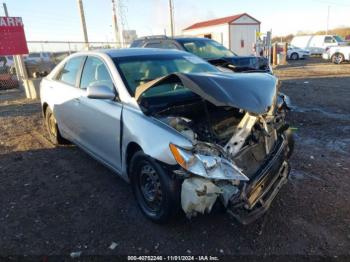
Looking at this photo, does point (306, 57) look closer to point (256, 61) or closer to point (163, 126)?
point (256, 61)

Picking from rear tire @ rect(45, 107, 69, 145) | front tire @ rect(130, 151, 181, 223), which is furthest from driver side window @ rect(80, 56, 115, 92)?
rear tire @ rect(45, 107, 69, 145)

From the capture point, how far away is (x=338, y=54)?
21766 millimetres

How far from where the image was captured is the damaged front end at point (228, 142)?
9.12 ft

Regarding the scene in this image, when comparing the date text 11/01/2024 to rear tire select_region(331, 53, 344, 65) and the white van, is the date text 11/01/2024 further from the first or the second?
the white van

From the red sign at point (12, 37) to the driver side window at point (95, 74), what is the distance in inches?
381

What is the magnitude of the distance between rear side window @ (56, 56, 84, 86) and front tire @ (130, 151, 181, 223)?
215 centimetres

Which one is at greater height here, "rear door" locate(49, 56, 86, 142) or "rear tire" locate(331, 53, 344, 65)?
"rear door" locate(49, 56, 86, 142)

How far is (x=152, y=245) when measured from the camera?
10.1ft

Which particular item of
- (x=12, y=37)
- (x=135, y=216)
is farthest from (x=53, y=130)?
(x=12, y=37)

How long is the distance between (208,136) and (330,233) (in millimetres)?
1506

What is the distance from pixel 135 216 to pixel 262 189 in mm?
1434

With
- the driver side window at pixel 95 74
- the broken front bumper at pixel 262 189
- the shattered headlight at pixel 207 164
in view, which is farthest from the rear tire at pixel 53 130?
the broken front bumper at pixel 262 189

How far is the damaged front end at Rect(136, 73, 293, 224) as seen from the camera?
9.12 ft

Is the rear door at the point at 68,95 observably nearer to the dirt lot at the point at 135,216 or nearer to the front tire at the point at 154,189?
the dirt lot at the point at 135,216
